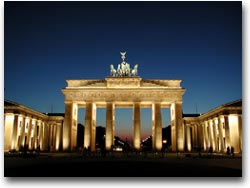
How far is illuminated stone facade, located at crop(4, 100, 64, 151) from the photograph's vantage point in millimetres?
43938

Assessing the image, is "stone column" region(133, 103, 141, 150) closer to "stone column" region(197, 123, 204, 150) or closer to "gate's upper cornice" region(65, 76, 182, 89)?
"gate's upper cornice" region(65, 76, 182, 89)

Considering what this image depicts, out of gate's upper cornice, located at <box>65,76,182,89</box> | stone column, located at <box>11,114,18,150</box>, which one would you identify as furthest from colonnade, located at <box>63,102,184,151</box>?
stone column, located at <box>11,114,18,150</box>

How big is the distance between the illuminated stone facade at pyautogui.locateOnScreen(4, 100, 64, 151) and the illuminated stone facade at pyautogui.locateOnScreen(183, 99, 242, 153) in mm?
27630

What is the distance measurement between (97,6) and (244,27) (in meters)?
9.25

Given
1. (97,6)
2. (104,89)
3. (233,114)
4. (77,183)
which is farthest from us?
(104,89)

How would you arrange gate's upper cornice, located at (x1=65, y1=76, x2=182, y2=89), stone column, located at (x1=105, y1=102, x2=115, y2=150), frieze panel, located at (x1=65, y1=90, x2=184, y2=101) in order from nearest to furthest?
stone column, located at (x1=105, y1=102, x2=115, y2=150), frieze panel, located at (x1=65, y1=90, x2=184, y2=101), gate's upper cornice, located at (x1=65, y1=76, x2=182, y2=89)

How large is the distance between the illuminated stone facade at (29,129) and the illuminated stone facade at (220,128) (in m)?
27.6

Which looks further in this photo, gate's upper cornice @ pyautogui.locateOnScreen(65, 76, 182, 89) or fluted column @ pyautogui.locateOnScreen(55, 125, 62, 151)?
fluted column @ pyautogui.locateOnScreen(55, 125, 62, 151)

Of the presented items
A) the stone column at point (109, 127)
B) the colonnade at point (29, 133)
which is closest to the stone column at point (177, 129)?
the stone column at point (109, 127)

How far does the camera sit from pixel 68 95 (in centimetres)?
5122

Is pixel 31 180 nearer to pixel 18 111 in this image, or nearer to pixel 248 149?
pixel 248 149

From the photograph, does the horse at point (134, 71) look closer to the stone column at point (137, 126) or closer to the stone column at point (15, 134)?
the stone column at point (137, 126)

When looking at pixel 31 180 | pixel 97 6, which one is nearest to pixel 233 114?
pixel 97 6

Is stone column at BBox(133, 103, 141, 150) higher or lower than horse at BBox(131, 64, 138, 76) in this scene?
lower
